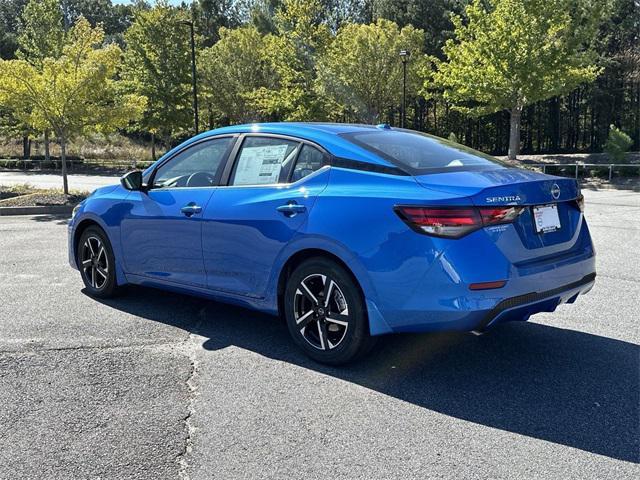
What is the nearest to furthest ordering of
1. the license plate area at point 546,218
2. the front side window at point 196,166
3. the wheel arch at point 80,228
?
the license plate area at point 546,218, the front side window at point 196,166, the wheel arch at point 80,228

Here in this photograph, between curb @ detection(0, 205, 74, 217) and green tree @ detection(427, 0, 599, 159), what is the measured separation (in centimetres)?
1880

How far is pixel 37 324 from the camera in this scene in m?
5.12

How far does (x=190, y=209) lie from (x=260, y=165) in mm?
678

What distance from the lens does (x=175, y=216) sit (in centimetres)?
489

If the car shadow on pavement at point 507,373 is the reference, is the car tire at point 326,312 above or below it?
above

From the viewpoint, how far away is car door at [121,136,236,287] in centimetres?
478

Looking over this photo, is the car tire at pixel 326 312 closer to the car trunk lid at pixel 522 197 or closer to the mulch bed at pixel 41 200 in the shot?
the car trunk lid at pixel 522 197

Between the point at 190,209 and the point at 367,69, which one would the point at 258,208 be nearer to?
the point at 190,209

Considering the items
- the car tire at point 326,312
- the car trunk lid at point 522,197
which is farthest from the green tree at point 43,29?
the car trunk lid at point 522,197

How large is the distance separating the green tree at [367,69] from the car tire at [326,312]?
31.2 metres

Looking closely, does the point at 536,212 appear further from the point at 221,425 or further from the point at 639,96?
the point at 639,96

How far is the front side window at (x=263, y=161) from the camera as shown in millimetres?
4398

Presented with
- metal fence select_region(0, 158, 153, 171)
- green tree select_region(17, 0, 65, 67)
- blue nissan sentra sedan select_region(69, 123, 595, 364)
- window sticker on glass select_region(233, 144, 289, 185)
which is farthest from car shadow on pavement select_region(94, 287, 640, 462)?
green tree select_region(17, 0, 65, 67)

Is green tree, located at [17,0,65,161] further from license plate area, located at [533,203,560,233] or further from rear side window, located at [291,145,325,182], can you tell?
license plate area, located at [533,203,560,233]
